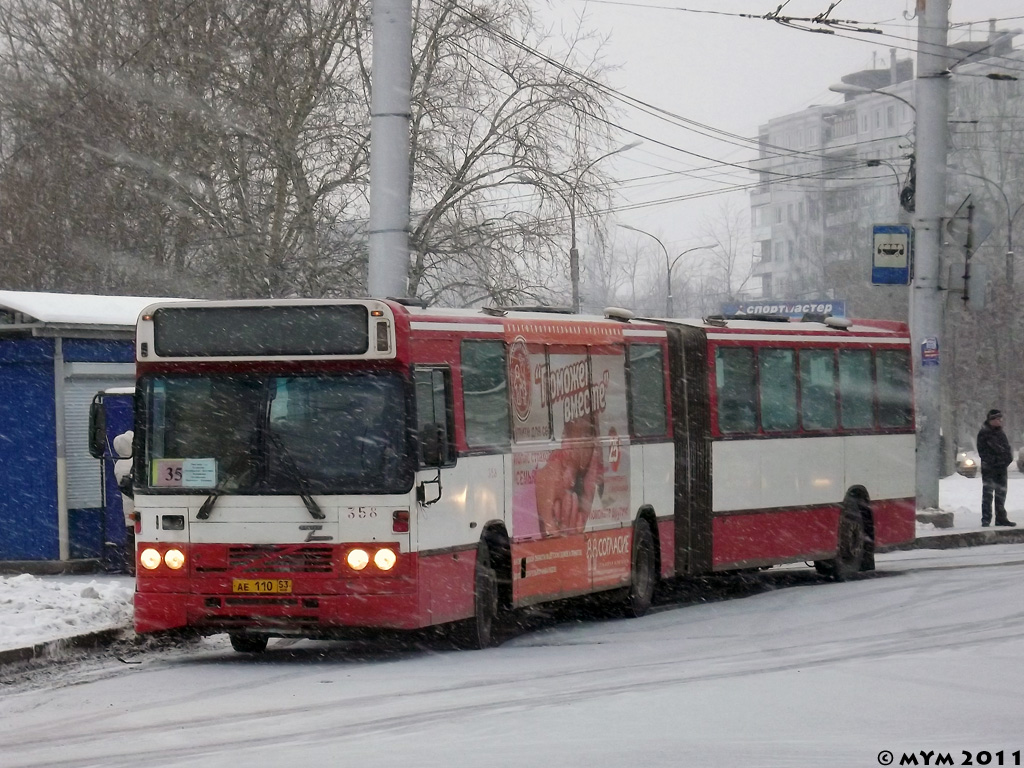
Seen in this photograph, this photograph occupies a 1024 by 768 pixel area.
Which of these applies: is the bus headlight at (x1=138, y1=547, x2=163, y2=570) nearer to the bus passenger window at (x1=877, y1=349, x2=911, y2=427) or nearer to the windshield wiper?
the windshield wiper

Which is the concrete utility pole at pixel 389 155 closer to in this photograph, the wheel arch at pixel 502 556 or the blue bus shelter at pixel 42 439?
the blue bus shelter at pixel 42 439

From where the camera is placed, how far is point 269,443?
12.0 metres

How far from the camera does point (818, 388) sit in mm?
19062

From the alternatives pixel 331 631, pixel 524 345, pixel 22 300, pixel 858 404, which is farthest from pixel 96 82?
pixel 331 631

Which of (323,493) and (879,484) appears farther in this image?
(879,484)

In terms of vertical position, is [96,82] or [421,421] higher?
[96,82]

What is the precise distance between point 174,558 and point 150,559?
0.20 meters

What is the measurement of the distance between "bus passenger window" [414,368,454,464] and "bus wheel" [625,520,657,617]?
145 inches

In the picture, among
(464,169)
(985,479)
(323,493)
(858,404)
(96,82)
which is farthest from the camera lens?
(96,82)

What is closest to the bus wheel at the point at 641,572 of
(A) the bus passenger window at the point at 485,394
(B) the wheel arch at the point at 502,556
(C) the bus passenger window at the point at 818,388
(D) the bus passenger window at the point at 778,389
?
(B) the wheel arch at the point at 502,556

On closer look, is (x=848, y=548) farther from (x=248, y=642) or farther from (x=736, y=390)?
(x=248, y=642)

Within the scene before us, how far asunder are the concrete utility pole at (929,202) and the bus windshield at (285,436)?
14.5 meters

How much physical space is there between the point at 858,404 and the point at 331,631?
964 centimetres

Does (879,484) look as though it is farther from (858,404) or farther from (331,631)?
(331,631)
